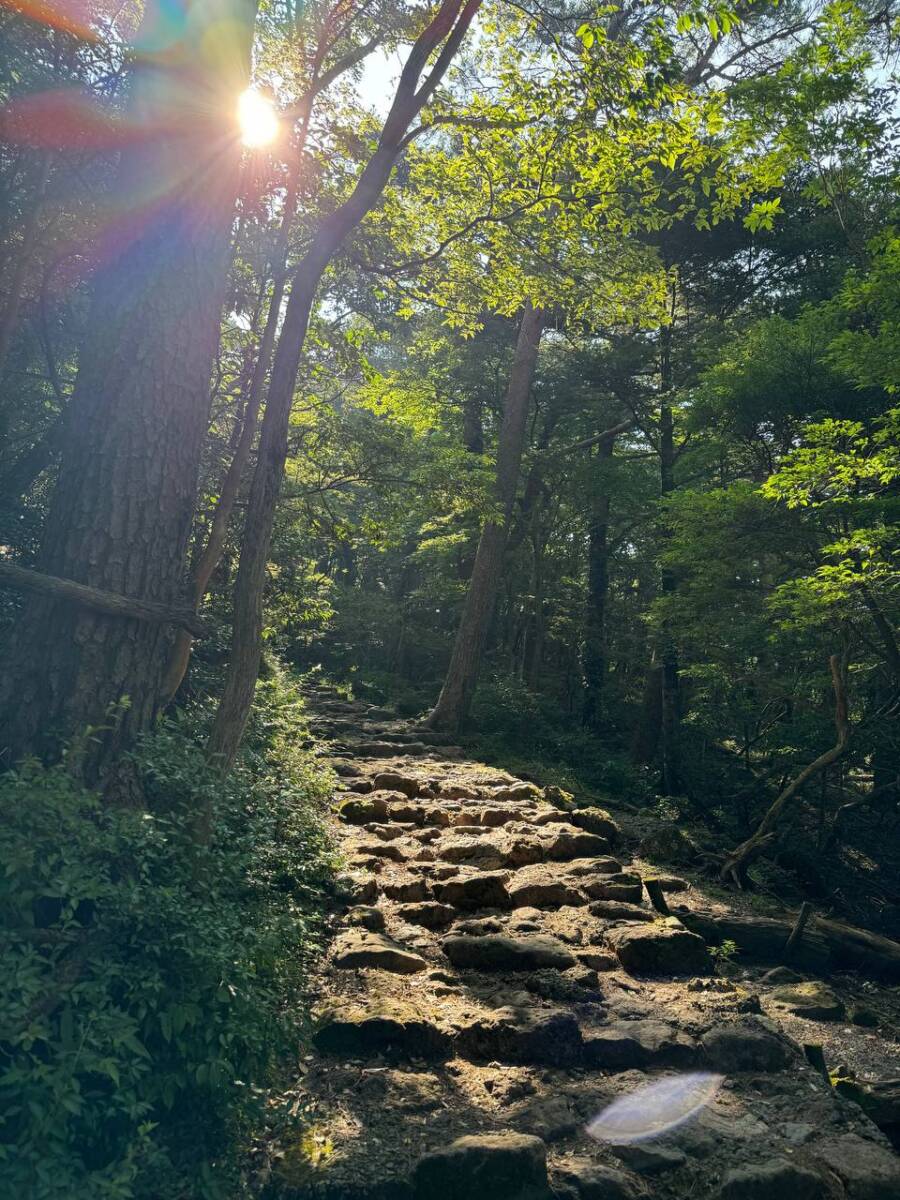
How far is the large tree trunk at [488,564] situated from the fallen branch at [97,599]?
9746mm

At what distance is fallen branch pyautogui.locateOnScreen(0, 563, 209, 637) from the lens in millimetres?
3588

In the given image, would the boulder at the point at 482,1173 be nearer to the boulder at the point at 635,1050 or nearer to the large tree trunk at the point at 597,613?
the boulder at the point at 635,1050

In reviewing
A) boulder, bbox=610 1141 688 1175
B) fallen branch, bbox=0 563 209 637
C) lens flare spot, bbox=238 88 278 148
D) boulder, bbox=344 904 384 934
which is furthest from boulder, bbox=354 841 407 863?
lens flare spot, bbox=238 88 278 148

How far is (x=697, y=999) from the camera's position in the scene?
4539 mm

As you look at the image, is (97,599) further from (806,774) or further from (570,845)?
(806,774)

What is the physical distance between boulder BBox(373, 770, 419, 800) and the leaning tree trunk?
193 inches

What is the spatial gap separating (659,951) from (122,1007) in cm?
342

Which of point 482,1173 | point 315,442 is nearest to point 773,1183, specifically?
point 482,1173

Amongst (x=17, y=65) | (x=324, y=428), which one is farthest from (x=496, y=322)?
(x=17, y=65)

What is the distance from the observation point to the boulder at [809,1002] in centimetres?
518

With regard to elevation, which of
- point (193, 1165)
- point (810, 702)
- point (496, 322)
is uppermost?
point (496, 322)

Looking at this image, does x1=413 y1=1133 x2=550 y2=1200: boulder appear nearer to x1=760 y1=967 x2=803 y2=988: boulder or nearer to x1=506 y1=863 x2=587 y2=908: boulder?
x1=506 y1=863 x2=587 y2=908: boulder

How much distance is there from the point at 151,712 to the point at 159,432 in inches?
54.0

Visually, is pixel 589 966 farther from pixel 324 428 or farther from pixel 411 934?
pixel 324 428
